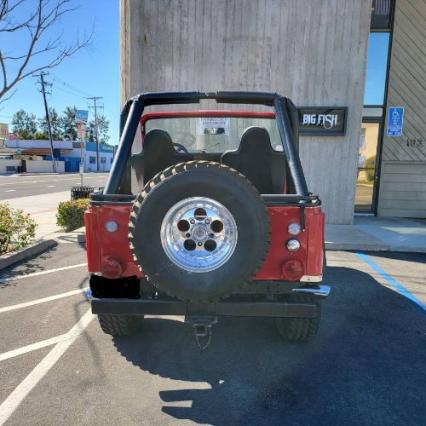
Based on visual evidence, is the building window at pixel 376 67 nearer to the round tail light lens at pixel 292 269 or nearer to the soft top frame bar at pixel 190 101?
the soft top frame bar at pixel 190 101

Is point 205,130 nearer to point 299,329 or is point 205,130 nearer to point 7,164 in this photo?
point 299,329

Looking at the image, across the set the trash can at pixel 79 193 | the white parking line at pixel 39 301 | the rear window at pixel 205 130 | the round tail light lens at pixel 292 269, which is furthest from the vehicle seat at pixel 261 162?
the trash can at pixel 79 193

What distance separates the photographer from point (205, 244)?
2588mm

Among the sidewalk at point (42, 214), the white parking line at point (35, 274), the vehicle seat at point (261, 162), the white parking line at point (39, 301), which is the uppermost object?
the vehicle seat at point (261, 162)

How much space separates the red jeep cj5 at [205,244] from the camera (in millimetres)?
2445

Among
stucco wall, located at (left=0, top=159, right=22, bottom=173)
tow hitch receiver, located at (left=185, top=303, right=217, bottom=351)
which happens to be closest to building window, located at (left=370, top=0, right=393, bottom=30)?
tow hitch receiver, located at (left=185, top=303, right=217, bottom=351)

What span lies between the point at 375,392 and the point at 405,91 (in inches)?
429

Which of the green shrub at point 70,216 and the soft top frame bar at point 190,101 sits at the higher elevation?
the soft top frame bar at point 190,101

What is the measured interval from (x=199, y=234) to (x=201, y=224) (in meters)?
0.07

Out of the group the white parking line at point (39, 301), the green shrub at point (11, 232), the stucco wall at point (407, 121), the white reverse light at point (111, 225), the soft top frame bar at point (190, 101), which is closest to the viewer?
the white reverse light at point (111, 225)

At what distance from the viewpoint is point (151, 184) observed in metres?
2.51

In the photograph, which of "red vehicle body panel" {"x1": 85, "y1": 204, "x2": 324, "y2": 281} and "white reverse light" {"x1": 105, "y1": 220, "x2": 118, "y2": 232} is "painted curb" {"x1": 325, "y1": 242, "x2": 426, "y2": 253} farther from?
"white reverse light" {"x1": 105, "y1": 220, "x2": 118, "y2": 232}

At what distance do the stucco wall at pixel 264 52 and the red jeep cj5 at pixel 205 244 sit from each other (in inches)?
252

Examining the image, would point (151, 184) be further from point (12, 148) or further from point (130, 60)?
point (12, 148)
